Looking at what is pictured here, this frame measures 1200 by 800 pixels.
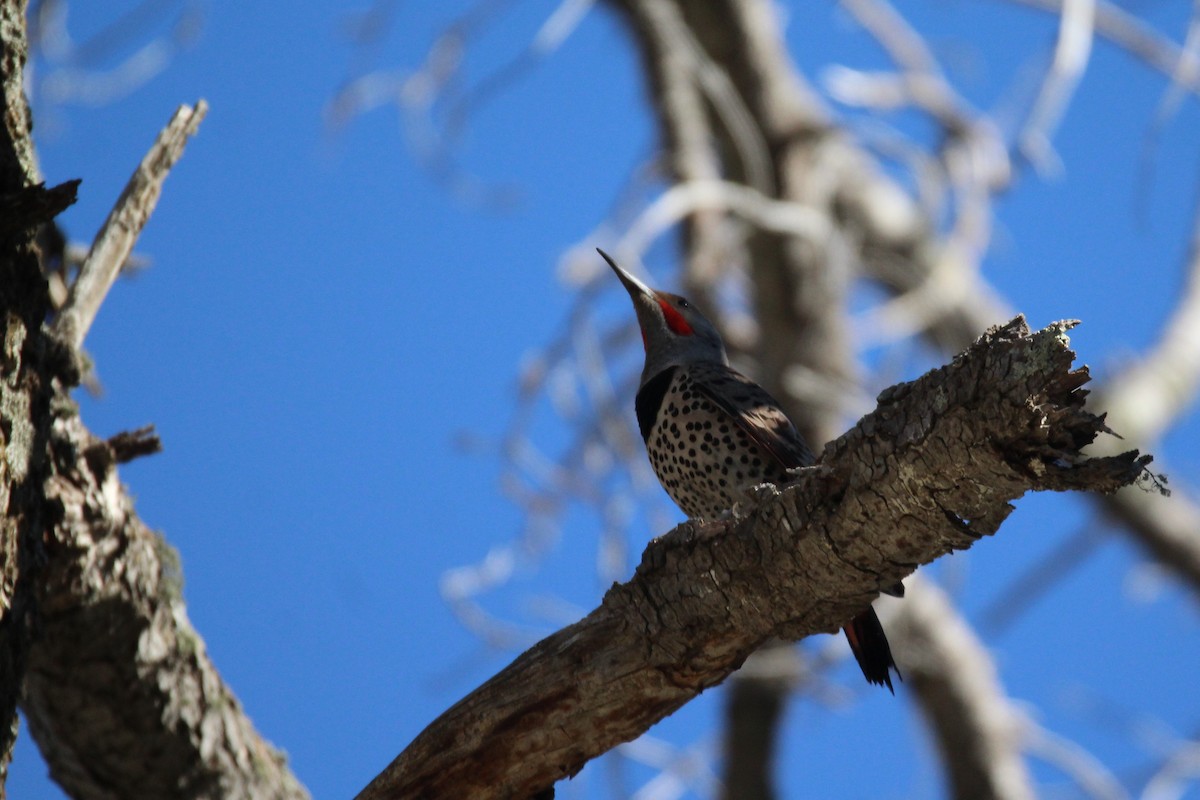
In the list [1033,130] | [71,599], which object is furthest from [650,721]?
[1033,130]

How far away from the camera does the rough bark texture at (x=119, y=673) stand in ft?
12.4

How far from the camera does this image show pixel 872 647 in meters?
3.89

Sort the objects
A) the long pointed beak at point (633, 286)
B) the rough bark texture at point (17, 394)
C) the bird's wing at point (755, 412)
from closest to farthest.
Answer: the rough bark texture at point (17, 394) → the bird's wing at point (755, 412) → the long pointed beak at point (633, 286)

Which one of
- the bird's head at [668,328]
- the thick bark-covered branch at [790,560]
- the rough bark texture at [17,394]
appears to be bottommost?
the thick bark-covered branch at [790,560]

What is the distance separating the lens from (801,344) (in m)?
7.43

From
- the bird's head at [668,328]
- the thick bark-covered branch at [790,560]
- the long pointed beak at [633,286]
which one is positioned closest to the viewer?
the thick bark-covered branch at [790,560]

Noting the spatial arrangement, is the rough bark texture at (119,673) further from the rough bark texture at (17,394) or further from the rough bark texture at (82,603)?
the rough bark texture at (17,394)

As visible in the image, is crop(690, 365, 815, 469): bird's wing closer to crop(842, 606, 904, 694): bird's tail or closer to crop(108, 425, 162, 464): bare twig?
crop(842, 606, 904, 694): bird's tail

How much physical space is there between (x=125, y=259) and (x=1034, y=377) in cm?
292

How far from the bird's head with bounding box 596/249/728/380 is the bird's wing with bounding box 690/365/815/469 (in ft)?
2.06

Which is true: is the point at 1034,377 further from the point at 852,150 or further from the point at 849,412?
the point at 852,150

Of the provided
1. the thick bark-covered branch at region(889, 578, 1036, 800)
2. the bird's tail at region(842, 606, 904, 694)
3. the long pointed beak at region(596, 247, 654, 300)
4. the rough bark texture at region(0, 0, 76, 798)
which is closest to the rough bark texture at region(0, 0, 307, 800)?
the rough bark texture at region(0, 0, 76, 798)

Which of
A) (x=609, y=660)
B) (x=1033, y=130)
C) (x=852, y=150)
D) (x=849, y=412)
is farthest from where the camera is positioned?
(x=852, y=150)

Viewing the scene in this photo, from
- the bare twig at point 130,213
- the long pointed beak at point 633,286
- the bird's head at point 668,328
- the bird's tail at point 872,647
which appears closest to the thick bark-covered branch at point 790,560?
the bird's tail at point 872,647
